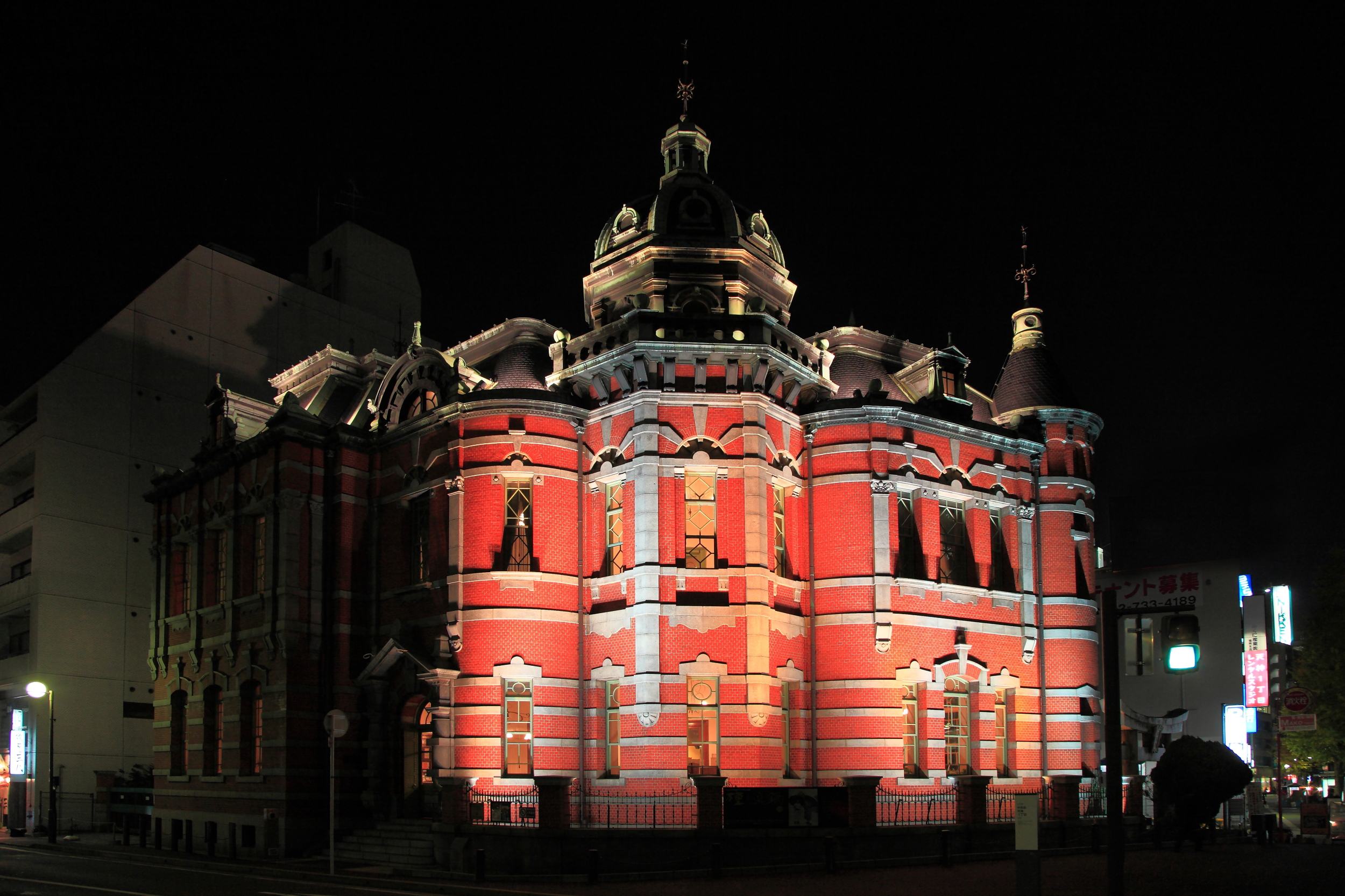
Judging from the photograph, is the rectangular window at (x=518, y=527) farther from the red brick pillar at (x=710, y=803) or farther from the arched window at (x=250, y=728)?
the arched window at (x=250, y=728)

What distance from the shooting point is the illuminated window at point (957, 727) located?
98.9 feet

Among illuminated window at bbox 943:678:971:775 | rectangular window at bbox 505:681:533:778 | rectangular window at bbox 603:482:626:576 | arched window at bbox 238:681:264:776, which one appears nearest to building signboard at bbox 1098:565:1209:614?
illuminated window at bbox 943:678:971:775

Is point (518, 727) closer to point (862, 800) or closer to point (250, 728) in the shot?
point (862, 800)

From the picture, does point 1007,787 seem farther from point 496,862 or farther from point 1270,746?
point 1270,746

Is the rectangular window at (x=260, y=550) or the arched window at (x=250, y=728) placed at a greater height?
the rectangular window at (x=260, y=550)

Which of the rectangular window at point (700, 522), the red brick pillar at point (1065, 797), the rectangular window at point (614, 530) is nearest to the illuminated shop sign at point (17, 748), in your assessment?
the rectangular window at point (614, 530)

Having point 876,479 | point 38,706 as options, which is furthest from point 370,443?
point 38,706

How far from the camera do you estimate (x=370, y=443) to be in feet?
107

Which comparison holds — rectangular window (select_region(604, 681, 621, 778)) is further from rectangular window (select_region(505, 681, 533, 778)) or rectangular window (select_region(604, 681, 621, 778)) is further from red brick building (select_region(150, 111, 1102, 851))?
rectangular window (select_region(505, 681, 533, 778))

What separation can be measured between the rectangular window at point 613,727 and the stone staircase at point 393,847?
4.19 metres

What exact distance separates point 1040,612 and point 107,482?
112 ft

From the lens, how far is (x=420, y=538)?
102 feet

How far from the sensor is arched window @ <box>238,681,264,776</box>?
3198cm

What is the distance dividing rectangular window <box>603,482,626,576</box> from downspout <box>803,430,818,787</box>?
15.3 feet
